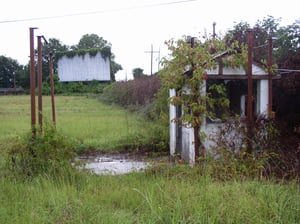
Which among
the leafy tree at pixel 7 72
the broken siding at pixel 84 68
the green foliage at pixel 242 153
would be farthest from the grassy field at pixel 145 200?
the leafy tree at pixel 7 72

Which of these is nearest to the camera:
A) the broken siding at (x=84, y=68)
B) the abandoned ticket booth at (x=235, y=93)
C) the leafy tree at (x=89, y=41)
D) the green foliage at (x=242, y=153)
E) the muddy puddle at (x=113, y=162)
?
the green foliage at (x=242, y=153)

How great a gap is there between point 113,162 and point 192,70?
9.65 ft

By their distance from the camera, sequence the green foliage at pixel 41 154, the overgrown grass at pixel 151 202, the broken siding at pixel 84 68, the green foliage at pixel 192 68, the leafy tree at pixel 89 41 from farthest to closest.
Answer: the leafy tree at pixel 89 41 < the broken siding at pixel 84 68 < the green foliage at pixel 192 68 < the green foliage at pixel 41 154 < the overgrown grass at pixel 151 202

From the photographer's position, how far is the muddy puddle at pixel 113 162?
6980 millimetres

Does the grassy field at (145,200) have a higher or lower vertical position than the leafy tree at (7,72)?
lower

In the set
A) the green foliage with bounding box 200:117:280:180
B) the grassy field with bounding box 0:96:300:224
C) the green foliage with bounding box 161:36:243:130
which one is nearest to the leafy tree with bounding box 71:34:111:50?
the green foliage with bounding box 161:36:243:130

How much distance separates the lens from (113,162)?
7.78 m

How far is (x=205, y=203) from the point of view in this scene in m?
3.71

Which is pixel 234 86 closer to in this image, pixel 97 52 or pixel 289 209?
pixel 289 209

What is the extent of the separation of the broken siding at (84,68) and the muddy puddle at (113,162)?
95.5 feet

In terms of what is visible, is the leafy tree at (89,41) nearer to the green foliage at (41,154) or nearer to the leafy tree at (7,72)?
the leafy tree at (7,72)

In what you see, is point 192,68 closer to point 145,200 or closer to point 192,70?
point 192,70

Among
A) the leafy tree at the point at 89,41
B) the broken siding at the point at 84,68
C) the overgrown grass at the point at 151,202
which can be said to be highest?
the leafy tree at the point at 89,41

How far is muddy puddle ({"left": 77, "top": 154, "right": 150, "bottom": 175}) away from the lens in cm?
698
